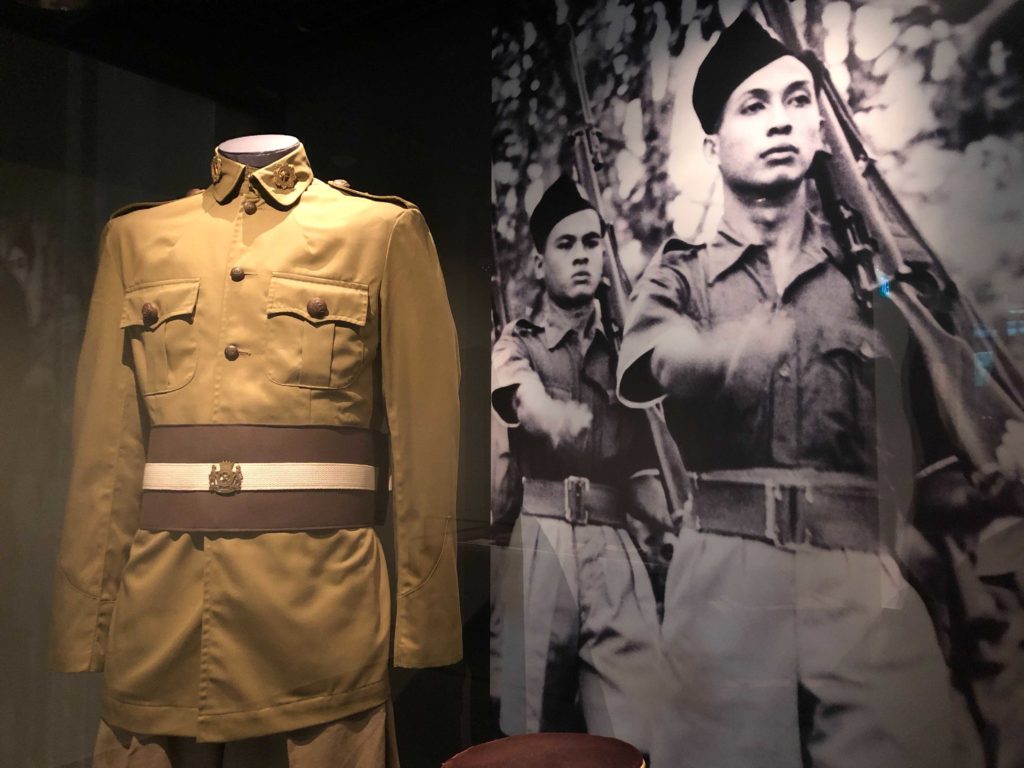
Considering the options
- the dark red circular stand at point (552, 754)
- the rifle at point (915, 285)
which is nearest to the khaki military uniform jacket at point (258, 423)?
the dark red circular stand at point (552, 754)

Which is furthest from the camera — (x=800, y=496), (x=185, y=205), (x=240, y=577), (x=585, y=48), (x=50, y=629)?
(x=585, y=48)

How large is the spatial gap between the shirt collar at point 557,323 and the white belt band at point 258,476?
78cm

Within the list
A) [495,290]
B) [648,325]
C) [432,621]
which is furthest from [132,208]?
[648,325]

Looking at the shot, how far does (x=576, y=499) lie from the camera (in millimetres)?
2193

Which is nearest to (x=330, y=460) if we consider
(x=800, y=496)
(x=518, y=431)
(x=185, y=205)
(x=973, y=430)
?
(x=185, y=205)

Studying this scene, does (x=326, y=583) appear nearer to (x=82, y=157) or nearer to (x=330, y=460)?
(x=330, y=460)

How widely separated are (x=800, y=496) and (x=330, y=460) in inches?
38.6

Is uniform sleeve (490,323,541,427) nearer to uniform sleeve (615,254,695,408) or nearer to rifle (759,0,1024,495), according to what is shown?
uniform sleeve (615,254,695,408)

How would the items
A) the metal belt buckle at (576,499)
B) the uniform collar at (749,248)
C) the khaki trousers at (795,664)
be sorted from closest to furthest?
the khaki trousers at (795,664), the uniform collar at (749,248), the metal belt buckle at (576,499)

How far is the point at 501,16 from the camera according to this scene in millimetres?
2332

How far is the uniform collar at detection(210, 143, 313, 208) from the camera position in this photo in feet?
5.66

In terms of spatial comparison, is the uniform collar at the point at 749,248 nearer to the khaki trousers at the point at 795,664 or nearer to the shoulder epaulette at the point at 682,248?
the shoulder epaulette at the point at 682,248

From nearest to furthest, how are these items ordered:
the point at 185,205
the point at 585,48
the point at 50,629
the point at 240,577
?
the point at 240,577, the point at 50,629, the point at 185,205, the point at 585,48

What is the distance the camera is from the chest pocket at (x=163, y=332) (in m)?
1.64
